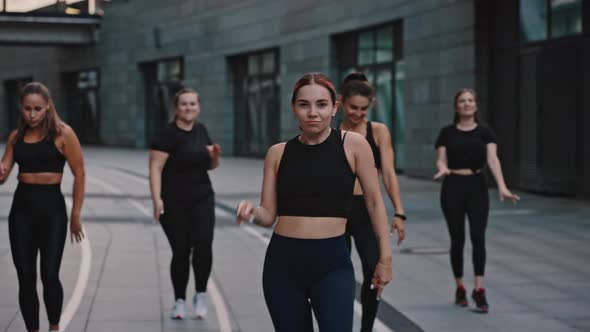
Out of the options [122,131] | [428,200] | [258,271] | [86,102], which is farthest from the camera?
[86,102]

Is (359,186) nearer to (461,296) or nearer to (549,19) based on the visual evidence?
(461,296)

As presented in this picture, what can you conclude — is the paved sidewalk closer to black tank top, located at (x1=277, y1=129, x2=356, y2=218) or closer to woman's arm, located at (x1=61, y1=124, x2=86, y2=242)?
woman's arm, located at (x1=61, y1=124, x2=86, y2=242)

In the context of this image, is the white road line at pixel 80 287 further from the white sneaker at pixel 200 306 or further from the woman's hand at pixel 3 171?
the woman's hand at pixel 3 171

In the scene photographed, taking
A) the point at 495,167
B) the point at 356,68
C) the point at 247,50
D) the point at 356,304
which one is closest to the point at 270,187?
the point at 356,304

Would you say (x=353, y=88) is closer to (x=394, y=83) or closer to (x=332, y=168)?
(x=332, y=168)

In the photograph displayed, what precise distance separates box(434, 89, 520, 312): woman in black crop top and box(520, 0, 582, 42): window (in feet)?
37.5

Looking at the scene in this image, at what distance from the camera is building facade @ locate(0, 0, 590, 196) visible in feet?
63.7

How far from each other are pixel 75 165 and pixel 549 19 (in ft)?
48.4

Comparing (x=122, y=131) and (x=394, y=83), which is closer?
(x=394, y=83)

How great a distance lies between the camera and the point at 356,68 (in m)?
28.8

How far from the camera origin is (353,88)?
20.3 ft

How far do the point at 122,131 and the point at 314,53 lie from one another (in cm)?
1815

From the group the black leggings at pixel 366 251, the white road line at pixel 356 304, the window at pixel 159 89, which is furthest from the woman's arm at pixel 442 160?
the window at pixel 159 89

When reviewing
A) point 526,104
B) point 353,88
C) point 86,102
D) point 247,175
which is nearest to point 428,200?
point 526,104
